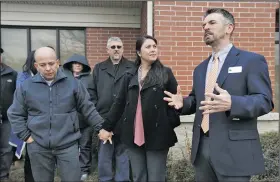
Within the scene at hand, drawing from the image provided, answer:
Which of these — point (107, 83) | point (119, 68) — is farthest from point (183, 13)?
point (107, 83)

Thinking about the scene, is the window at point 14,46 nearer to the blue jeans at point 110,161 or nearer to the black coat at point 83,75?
the black coat at point 83,75

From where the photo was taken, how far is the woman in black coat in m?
Answer: 3.48

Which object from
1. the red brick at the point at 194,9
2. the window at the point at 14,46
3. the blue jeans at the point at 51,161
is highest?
the red brick at the point at 194,9

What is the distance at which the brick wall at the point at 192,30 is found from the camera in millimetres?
5668

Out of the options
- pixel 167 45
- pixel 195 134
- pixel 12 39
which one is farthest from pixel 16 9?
pixel 195 134

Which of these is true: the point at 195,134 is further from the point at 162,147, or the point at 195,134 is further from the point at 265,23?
the point at 265,23

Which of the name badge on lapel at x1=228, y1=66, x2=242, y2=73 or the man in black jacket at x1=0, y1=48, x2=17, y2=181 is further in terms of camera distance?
the man in black jacket at x1=0, y1=48, x2=17, y2=181

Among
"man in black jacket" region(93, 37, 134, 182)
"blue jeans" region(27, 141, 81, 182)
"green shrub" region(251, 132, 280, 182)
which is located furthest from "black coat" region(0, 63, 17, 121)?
"green shrub" region(251, 132, 280, 182)

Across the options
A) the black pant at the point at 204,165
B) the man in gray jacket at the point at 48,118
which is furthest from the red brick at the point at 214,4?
the black pant at the point at 204,165

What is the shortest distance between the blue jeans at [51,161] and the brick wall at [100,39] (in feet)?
13.3

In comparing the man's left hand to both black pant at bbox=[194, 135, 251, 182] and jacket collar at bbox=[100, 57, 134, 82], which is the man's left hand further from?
jacket collar at bbox=[100, 57, 134, 82]

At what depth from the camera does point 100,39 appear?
7.36 meters

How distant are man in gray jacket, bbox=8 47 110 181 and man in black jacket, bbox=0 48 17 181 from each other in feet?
4.96

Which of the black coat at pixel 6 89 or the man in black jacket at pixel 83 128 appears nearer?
the black coat at pixel 6 89
